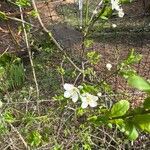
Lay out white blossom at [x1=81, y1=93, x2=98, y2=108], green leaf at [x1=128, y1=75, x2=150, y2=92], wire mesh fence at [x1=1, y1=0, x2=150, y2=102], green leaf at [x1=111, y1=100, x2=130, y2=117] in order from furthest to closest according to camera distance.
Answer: wire mesh fence at [x1=1, y1=0, x2=150, y2=102]
white blossom at [x1=81, y1=93, x2=98, y2=108]
green leaf at [x1=111, y1=100, x2=130, y2=117]
green leaf at [x1=128, y1=75, x2=150, y2=92]

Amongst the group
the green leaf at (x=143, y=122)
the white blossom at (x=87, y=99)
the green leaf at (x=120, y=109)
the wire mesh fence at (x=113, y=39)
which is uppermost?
the green leaf at (x=143, y=122)

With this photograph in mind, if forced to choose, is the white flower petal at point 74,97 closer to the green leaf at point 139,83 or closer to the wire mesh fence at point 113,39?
the green leaf at point 139,83

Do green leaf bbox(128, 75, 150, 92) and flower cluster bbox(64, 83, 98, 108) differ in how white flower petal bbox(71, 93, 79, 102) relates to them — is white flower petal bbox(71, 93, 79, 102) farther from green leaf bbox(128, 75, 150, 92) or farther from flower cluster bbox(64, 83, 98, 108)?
green leaf bbox(128, 75, 150, 92)

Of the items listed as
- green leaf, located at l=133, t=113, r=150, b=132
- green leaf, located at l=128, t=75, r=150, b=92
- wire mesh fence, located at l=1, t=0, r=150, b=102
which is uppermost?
green leaf, located at l=128, t=75, r=150, b=92

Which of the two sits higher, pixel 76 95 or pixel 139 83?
pixel 139 83

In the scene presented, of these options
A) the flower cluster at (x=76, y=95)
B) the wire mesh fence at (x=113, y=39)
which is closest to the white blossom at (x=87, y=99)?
the flower cluster at (x=76, y=95)

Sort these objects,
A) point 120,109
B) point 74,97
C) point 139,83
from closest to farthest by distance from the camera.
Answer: point 139,83 → point 120,109 → point 74,97

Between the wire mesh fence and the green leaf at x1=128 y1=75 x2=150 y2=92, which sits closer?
the green leaf at x1=128 y1=75 x2=150 y2=92

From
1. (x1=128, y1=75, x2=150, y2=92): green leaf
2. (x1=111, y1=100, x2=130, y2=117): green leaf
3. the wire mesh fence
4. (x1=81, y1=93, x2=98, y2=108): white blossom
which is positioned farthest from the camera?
the wire mesh fence

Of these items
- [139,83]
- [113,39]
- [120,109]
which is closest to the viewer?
[139,83]

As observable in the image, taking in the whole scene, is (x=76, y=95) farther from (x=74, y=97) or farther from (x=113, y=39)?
(x=113, y=39)

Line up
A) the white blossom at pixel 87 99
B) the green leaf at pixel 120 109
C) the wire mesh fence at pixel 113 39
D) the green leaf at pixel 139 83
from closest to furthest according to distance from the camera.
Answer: the green leaf at pixel 139 83 < the green leaf at pixel 120 109 < the white blossom at pixel 87 99 < the wire mesh fence at pixel 113 39

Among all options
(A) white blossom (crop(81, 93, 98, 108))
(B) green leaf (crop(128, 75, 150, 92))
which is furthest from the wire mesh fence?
(B) green leaf (crop(128, 75, 150, 92))

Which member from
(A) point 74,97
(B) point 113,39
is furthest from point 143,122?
(B) point 113,39
